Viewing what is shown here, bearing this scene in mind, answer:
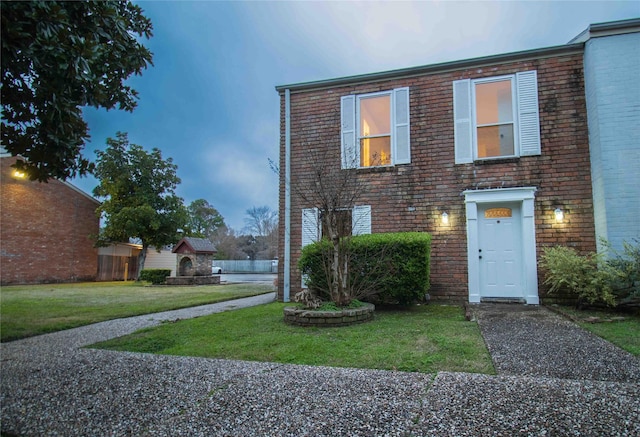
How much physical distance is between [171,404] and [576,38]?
9542 mm

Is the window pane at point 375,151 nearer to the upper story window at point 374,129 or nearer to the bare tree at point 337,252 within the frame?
the upper story window at point 374,129

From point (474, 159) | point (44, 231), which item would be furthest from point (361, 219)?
point (44, 231)

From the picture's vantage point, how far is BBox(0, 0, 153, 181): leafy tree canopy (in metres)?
2.44

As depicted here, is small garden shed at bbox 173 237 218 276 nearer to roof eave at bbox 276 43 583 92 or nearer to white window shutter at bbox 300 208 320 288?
white window shutter at bbox 300 208 320 288

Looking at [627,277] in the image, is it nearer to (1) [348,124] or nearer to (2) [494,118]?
(2) [494,118]

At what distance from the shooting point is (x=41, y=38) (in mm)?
2428

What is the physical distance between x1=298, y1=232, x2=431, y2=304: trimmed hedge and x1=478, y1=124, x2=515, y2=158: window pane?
2619mm

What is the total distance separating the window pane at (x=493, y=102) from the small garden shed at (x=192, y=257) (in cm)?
1447

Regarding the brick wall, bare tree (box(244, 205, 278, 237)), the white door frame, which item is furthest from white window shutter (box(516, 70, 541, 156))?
bare tree (box(244, 205, 278, 237))

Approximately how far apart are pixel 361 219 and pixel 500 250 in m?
2.99

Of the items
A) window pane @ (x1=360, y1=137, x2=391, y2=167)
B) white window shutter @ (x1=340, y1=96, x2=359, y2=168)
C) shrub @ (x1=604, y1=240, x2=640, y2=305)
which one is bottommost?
shrub @ (x1=604, y1=240, x2=640, y2=305)

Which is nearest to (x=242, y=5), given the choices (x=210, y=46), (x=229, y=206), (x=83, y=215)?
(x=210, y=46)

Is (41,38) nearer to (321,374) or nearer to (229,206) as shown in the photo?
(321,374)

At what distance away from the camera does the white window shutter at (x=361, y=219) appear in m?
8.50
